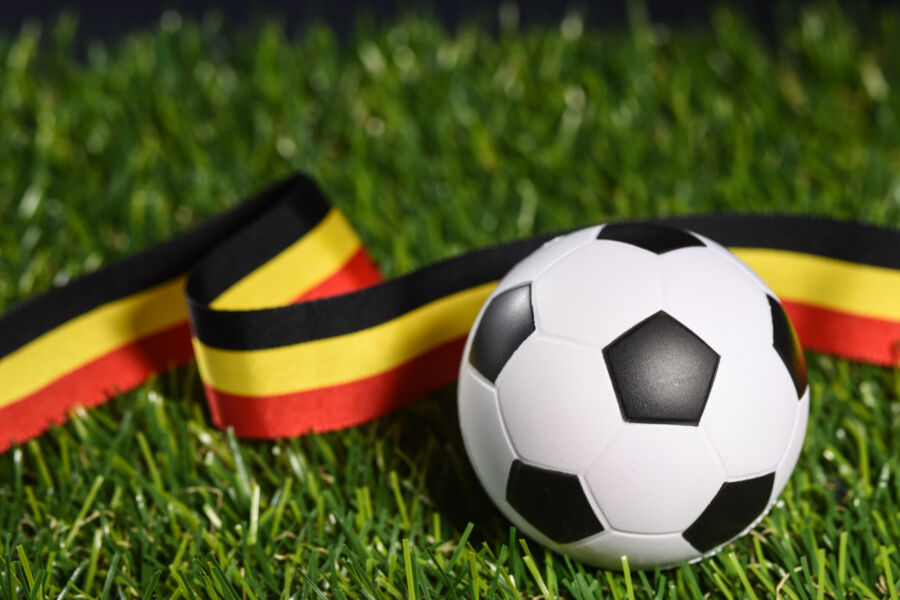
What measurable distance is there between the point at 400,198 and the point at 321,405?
100 centimetres

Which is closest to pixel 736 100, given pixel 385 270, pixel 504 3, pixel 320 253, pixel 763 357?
pixel 504 3

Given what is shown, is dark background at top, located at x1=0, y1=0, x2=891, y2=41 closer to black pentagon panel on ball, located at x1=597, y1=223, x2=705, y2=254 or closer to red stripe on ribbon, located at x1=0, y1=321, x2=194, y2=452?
red stripe on ribbon, located at x1=0, y1=321, x2=194, y2=452

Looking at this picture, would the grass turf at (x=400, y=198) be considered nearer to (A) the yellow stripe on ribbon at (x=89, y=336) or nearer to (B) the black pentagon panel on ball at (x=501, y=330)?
(A) the yellow stripe on ribbon at (x=89, y=336)

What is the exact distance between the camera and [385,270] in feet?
8.62

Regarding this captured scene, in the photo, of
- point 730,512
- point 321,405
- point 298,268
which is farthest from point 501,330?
point 298,268

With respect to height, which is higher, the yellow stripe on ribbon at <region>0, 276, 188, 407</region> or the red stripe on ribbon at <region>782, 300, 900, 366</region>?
the yellow stripe on ribbon at <region>0, 276, 188, 407</region>

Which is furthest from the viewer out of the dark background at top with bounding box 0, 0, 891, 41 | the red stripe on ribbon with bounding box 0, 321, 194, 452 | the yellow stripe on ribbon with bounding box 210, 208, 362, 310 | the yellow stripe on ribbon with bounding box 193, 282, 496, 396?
the dark background at top with bounding box 0, 0, 891, 41

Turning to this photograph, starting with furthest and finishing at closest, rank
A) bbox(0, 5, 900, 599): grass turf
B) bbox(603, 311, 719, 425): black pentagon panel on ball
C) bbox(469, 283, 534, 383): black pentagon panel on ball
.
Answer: bbox(0, 5, 900, 599): grass turf < bbox(469, 283, 534, 383): black pentagon panel on ball < bbox(603, 311, 719, 425): black pentagon panel on ball

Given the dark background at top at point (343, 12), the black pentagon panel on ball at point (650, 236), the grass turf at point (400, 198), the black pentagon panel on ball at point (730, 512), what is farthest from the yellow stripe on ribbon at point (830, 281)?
the dark background at top at point (343, 12)

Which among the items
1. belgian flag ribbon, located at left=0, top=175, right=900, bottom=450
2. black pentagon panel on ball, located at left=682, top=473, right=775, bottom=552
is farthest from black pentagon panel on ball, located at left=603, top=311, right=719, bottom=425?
belgian flag ribbon, located at left=0, top=175, right=900, bottom=450

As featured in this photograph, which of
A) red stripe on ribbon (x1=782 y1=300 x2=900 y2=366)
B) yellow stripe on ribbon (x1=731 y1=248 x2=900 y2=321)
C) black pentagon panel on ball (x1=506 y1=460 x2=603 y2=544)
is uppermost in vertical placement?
black pentagon panel on ball (x1=506 y1=460 x2=603 y2=544)

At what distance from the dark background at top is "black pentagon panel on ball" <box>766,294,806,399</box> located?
7.84ft

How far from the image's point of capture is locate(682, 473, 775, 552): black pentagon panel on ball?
155 centimetres

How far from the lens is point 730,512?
1.57 meters
